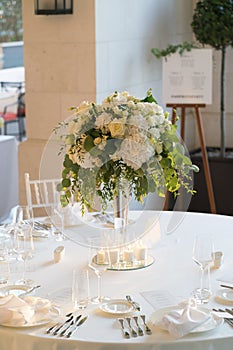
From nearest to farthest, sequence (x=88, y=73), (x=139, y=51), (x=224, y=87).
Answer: (x=88, y=73)
(x=139, y=51)
(x=224, y=87)

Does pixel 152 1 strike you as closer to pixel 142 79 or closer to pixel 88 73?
pixel 142 79

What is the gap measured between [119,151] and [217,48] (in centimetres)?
308

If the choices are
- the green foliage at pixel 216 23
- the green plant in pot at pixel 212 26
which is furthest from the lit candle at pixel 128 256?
the green foliage at pixel 216 23

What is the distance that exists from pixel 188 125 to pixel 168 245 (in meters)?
3.31

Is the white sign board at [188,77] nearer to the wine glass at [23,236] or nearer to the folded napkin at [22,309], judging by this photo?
the wine glass at [23,236]

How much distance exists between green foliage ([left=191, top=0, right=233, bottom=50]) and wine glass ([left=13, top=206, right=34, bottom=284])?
2.88 metres

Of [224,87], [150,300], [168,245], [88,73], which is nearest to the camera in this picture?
[150,300]

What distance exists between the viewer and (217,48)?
5.63 meters

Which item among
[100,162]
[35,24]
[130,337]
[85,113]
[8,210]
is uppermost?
[35,24]

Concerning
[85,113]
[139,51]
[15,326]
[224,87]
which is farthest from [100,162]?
[224,87]

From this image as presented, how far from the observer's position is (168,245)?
319 centimetres

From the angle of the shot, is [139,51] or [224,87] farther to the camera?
[224,87]

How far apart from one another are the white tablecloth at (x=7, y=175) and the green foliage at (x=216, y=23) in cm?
187

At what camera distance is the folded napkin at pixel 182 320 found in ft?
7.50
